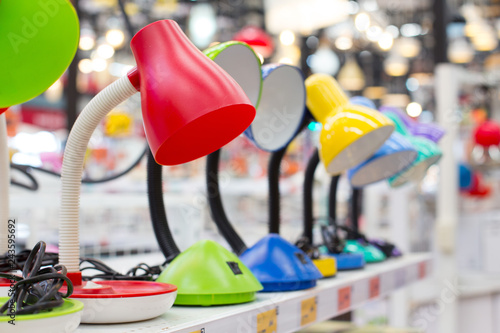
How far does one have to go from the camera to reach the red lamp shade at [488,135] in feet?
10.6

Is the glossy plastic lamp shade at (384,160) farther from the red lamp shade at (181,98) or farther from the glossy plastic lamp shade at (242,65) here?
the red lamp shade at (181,98)

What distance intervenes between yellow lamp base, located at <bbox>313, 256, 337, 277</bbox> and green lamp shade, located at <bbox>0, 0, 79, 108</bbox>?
0.72 meters

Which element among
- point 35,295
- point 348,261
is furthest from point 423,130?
point 35,295

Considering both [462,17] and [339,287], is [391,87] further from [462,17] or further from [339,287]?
[339,287]

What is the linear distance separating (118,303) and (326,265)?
62 cm

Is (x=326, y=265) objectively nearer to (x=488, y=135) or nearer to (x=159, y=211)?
(x=159, y=211)

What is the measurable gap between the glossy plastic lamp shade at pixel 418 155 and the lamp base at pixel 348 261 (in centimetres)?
24

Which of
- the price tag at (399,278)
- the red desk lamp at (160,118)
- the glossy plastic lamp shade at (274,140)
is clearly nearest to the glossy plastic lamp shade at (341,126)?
the glossy plastic lamp shade at (274,140)

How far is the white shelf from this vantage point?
0.75m

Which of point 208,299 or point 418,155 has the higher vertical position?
point 418,155

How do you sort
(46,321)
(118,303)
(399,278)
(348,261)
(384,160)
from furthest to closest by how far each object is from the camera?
1. (399,278)
2. (348,261)
3. (384,160)
4. (118,303)
5. (46,321)

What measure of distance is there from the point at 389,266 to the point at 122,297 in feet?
3.19

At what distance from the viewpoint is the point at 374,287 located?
137 centimetres

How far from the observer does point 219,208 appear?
122 centimetres
